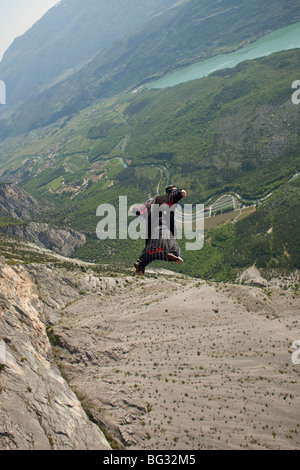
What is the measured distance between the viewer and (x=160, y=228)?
14.6 meters

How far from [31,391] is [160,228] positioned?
66.1ft

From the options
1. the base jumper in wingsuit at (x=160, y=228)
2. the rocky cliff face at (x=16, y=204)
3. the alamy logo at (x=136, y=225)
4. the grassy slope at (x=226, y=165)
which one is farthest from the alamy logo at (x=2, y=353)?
the rocky cliff face at (x=16, y=204)

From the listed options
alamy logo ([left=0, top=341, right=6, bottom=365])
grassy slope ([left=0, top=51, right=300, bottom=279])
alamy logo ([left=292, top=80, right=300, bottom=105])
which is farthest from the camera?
alamy logo ([left=292, top=80, right=300, bottom=105])

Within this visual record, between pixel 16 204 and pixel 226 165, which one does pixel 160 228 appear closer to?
pixel 16 204

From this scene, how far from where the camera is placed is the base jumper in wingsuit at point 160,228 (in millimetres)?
13680

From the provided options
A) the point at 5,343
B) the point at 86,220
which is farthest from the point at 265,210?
the point at 5,343

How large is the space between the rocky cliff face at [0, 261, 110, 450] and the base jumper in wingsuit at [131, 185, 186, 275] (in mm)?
17035

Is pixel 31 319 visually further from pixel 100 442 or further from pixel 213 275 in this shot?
pixel 213 275

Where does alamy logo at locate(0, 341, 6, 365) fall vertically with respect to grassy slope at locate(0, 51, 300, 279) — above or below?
above

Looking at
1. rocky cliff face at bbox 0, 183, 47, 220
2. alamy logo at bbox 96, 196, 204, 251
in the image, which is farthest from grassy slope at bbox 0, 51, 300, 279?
rocky cliff face at bbox 0, 183, 47, 220

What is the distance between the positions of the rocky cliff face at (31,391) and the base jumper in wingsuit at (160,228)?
17.0 metres

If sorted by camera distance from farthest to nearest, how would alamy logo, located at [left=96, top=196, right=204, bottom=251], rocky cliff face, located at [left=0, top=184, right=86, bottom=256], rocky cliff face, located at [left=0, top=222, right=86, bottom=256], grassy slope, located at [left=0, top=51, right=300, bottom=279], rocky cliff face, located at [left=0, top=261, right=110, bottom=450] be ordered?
alamy logo, located at [left=96, top=196, right=204, bottom=251] → rocky cliff face, located at [left=0, top=184, right=86, bottom=256] → rocky cliff face, located at [left=0, top=222, right=86, bottom=256] → grassy slope, located at [left=0, top=51, right=300, bottom=279] → rocky cliff face, located at [left=0, top=261, right=110, bottom=450]

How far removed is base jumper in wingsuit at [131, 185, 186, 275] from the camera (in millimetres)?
13680

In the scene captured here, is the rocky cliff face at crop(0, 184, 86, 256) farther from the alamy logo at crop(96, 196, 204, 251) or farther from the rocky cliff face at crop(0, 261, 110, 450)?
the rocky cliff face at crop(0, 261, 110, 450)
